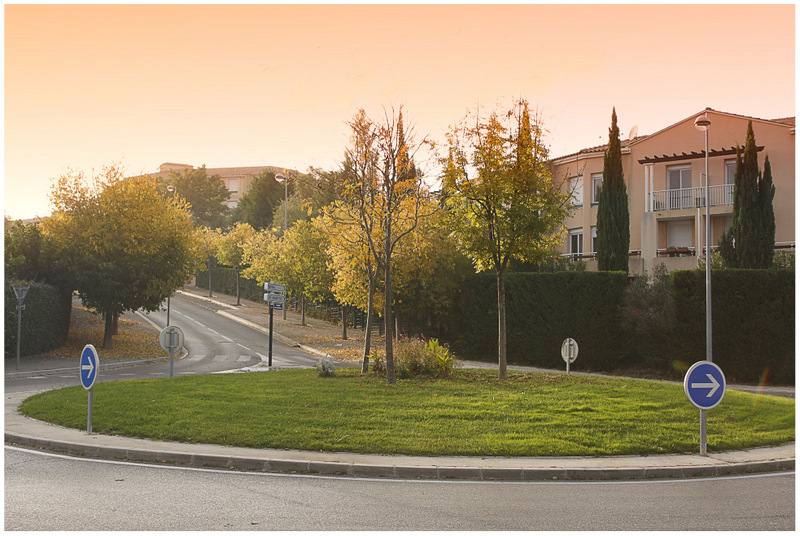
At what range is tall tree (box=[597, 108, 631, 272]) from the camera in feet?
100

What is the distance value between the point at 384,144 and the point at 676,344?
13.8 m

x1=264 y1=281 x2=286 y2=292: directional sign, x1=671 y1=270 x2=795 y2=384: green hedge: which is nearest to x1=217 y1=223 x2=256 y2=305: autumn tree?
x1=264 y1=281 x2=286 y2=292: directional sign

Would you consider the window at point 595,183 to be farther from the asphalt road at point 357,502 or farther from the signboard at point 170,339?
the asphalt road at point 357,502

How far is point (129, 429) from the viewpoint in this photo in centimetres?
1145

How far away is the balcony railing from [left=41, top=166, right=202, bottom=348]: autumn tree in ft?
77.2

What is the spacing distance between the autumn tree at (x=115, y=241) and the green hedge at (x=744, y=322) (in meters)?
20.7

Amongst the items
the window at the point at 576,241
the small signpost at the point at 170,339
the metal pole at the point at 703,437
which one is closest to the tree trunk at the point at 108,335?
the small signpost at the point at 170,339

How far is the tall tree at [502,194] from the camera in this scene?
17094 mm

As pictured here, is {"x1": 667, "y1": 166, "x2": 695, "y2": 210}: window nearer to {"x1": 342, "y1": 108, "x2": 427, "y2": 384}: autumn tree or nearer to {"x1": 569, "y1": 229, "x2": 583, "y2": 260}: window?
{"x1": 569, "y1": 229, "x2": 583, "y2": 260}: window

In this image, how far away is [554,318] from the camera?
28219 millimetres

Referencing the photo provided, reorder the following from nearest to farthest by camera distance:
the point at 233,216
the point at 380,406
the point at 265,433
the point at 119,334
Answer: the point at 265,433 < the point at 380,406 < the point at 119,334 < the point at 233,216

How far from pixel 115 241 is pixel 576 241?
979 inches

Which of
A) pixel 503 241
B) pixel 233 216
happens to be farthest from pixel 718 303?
pixel 233 216

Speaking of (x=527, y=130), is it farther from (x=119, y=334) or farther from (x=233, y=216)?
(x=233, y=216)
